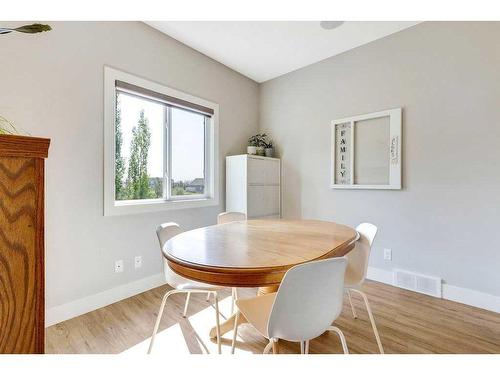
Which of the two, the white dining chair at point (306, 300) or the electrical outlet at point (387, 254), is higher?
the white dining chair at point (306, 300)

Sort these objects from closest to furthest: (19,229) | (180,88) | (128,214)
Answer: (19,229) < (128,214) < (180,88)

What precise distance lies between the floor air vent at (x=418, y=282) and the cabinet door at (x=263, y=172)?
1809mm

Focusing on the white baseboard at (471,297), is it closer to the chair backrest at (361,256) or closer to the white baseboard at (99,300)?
the chair backrest at (361,256)

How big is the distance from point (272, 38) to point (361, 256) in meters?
2.33

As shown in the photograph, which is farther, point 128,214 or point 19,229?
point 128,214

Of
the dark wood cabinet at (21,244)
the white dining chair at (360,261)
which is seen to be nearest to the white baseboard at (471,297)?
the white dining chair at (360,261)

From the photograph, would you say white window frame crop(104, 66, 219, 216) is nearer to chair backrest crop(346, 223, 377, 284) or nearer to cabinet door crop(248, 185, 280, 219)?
cabinet door crop(248, 185, 280, 219)

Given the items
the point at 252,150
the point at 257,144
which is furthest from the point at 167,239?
the point at 257,144

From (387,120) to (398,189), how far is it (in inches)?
29.4

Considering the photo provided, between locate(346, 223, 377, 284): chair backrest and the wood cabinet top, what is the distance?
64.6 inches

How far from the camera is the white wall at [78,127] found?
177cm

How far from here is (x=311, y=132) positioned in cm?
325
